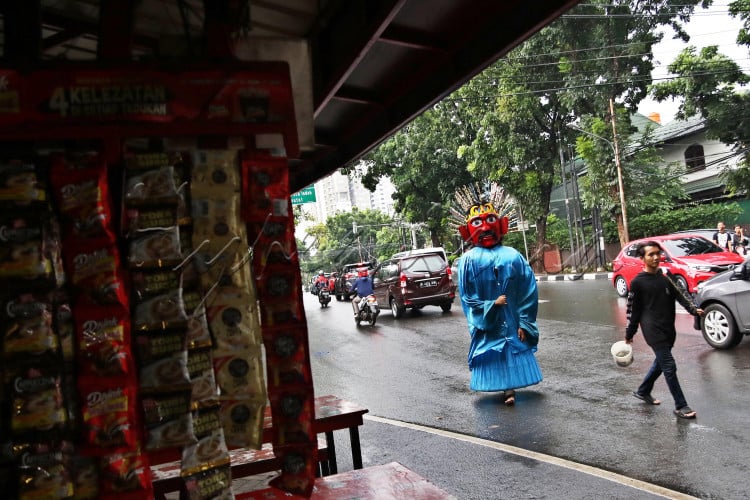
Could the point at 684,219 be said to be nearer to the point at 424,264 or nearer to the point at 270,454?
the point at 424,264

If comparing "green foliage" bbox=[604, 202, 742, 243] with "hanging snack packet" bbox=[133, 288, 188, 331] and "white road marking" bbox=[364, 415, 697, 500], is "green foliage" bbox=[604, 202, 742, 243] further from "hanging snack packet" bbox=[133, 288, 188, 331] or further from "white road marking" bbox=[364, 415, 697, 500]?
"hanging snack packet" bbox=[133, 288, 188, 331]

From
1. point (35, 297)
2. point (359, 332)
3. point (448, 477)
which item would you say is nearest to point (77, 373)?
point (35, 297)

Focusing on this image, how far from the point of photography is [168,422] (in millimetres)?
2260

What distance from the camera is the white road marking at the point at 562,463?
14.1 ft

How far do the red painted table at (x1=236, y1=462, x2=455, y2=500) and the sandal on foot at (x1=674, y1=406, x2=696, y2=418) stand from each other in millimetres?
3975

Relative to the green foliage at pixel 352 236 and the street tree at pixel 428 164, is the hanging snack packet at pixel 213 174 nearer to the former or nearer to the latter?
the street tree at pixel 428 164

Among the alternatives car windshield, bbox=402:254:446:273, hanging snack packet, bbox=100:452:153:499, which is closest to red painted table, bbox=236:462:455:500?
hanging snack packet, bbox=100:452:153:499

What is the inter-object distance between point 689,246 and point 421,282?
21.8 ft

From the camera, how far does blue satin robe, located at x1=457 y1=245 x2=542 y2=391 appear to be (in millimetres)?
6840

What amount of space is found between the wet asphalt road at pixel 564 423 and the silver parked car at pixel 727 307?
0.22 meters

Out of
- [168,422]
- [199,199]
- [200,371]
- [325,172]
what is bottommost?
[168,422]

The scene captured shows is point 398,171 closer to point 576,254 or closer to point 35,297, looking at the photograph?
point 576,254

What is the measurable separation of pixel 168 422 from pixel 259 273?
64 centimetres

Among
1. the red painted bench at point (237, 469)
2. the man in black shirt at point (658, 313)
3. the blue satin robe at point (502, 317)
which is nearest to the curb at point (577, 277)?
the blue satin robe at point (502, 317)
